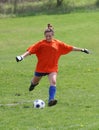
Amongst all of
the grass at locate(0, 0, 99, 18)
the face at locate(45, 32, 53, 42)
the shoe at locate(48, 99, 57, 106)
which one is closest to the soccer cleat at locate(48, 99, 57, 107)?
the shoe at locate(48, 99, 57, 106)

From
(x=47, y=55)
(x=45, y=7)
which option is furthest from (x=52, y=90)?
(x=45, y=7)

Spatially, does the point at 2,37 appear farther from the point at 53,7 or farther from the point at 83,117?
the point at 83,117

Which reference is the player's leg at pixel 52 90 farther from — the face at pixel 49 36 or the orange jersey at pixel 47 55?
the face at pixel 49 36

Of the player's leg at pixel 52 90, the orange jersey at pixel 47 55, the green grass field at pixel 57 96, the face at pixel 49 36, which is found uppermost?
the face at pixel 49 36

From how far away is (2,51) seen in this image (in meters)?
31.7

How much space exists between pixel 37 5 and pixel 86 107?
141 feet

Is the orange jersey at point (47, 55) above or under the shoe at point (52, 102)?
above

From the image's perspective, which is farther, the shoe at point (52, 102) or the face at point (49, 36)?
the face at point (49, 36)

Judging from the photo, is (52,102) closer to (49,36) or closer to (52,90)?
(52,90)

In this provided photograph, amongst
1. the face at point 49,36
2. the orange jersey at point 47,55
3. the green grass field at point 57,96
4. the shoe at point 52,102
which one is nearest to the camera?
the green grass field at point 57,96

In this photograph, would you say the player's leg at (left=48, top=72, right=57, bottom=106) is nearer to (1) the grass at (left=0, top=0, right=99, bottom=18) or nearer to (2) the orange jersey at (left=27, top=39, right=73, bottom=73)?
(2) the orange jersey at (left=27, top=39, right=73, bottom=73)

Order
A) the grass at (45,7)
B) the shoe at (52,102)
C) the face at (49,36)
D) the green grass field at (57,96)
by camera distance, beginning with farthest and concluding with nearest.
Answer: the grass at (45,7) < the face at (49,36) < the shoe at (52,102) < the green grass field at (57,96)

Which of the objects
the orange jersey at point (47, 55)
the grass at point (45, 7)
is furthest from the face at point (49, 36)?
the grass at point (45, 7)

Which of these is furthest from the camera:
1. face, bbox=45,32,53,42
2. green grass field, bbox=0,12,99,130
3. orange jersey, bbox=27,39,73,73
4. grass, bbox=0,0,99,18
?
grass, bbox=0,0,99,18
